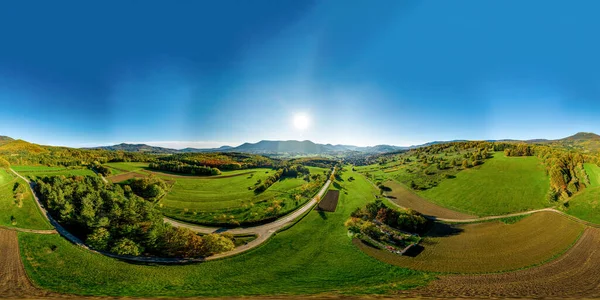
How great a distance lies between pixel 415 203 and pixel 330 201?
648 inches

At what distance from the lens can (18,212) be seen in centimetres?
1567

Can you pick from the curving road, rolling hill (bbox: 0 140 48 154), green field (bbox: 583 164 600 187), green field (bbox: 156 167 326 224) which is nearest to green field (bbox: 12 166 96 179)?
the curving road

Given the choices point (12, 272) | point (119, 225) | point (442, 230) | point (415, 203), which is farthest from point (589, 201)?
point (12, 272)

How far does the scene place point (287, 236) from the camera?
20.9m

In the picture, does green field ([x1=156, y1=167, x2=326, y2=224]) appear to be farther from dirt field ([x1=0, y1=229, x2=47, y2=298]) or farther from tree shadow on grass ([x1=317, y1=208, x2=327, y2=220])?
dirt field ([x1=0, y1=229, x2=47, y2=298])

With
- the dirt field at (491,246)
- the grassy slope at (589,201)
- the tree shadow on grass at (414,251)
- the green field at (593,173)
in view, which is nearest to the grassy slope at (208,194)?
the dirt field at (491,246)

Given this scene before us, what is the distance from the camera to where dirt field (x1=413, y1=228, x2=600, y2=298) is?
39.2 feet

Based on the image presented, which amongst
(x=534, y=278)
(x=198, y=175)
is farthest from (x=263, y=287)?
(x=198, y=175)

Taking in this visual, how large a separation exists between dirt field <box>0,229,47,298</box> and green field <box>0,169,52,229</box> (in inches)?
39.2

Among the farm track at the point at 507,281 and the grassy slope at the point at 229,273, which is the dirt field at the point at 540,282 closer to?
the farm track at the point at 507,281

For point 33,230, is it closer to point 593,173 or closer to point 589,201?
point 589,201

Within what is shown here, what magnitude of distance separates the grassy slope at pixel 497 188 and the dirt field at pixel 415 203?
1.46 meters

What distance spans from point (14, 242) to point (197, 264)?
47.3 ft

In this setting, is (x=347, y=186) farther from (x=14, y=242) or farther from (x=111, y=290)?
(x=14, y=242)
